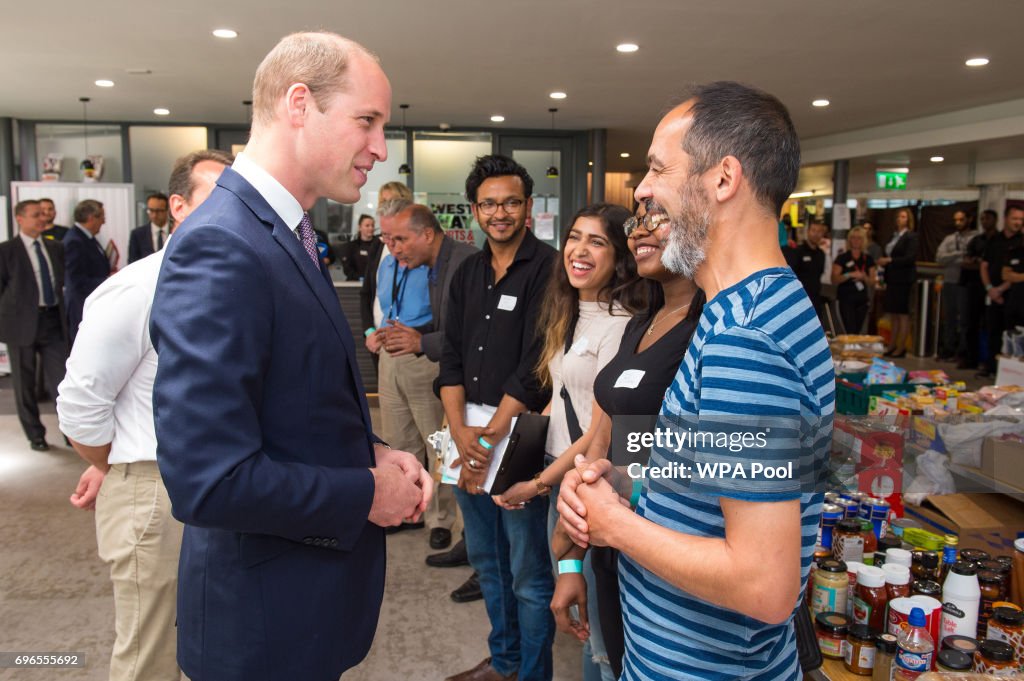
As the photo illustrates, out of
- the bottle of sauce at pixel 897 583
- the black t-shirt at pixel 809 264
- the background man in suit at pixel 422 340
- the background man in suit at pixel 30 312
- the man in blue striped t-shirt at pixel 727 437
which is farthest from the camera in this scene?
the black t-shirt at pixel 809 264

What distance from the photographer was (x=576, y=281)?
224cm

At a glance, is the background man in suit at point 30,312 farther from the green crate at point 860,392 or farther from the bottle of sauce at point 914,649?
the bottle of sauce at point 914,649

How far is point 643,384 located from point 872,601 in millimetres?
753

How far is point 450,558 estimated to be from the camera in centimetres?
361

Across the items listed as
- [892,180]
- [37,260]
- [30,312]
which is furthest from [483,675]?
[892,180]

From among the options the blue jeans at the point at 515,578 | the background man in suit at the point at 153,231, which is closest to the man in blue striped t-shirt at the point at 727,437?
the blue jeans at the point at 515,578

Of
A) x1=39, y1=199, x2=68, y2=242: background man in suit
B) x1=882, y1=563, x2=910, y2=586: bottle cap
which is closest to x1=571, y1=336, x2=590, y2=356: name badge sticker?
x1=882, y1=563, x2=910, y2=586: bottle cap

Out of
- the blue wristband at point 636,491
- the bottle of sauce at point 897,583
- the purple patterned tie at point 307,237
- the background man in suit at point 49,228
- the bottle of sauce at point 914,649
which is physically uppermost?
the background man in suit at point 49,228

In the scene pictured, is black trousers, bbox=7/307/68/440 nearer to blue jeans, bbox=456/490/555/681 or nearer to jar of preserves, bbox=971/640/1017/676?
blue jeans, bbox=456/490/555/681

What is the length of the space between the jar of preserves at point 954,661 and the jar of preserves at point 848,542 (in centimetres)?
43

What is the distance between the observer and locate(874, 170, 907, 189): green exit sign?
1320 centimetres

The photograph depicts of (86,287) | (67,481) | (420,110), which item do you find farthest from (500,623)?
(420,110)

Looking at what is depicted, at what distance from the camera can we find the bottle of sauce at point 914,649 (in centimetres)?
148

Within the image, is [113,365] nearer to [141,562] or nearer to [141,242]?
[141,562]
